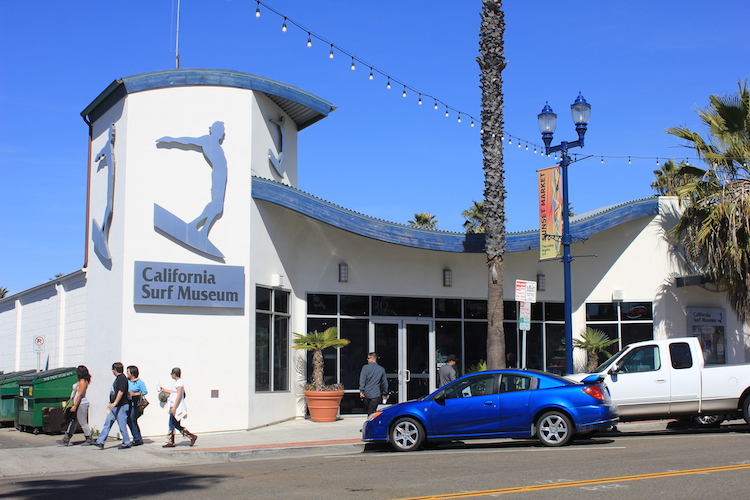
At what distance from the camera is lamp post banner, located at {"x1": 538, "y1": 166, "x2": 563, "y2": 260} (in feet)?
60.7

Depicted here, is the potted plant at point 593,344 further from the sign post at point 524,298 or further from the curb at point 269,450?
the curb at point 269,450

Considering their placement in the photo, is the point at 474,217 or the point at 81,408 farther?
the point at 474,217

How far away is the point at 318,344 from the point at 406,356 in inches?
117

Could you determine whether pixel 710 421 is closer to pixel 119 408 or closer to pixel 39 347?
pixel 119 408


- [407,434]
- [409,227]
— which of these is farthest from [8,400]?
[407,434]

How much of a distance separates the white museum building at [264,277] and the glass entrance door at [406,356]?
40mm

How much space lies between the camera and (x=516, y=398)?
13211mm

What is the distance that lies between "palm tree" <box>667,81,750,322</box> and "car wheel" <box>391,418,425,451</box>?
10325 millimetres

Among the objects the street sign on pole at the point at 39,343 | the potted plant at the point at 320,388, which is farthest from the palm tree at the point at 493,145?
the street sign on pole at the point at 39,343

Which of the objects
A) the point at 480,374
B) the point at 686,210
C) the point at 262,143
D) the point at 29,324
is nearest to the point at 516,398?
the point at 480,374

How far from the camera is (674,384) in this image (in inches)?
584

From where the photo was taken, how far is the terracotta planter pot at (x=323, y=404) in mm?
18781

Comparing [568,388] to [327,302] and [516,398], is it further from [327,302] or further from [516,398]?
[327,302]

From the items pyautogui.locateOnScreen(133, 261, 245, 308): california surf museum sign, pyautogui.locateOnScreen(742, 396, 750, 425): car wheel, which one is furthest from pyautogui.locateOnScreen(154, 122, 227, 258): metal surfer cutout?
pyautogui.locateOnScreen(742, 396, 750, 425): car wheel
